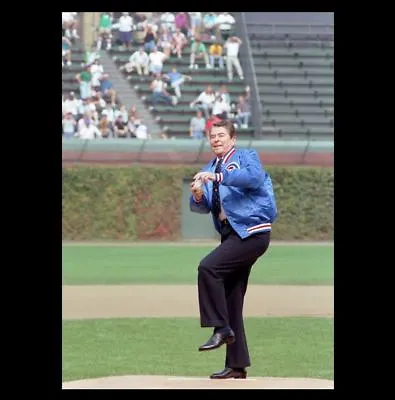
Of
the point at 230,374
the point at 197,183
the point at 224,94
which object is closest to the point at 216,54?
the point at 224,94

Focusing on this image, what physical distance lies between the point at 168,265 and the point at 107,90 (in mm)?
13713

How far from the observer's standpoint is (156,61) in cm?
3816

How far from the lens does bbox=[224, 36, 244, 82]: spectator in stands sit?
1517 inches

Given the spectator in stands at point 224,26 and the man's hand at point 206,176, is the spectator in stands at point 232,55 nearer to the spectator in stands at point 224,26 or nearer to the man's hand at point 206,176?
the spectator in stands at point 224,26

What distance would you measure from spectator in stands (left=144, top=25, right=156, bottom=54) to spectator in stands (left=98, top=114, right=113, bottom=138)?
15.4 feet

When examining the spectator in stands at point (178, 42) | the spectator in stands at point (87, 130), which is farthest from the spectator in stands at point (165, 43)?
the spectator in stands at point (87, 130)

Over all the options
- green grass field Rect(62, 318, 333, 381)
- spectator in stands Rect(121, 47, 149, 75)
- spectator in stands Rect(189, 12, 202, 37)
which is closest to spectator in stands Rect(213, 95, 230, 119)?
spectator in stands Rect(121, 47, 149, 75)

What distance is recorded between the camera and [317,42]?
1572 inches

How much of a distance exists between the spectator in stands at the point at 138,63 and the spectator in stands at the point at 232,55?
2.76 m

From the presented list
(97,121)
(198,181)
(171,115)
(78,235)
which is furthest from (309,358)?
(171,115)

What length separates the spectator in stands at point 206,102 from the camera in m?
36.8

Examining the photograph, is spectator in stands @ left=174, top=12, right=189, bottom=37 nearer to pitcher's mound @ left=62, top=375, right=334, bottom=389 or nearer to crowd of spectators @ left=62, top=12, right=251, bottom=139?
crowd of spectators @ left=62, top=12, right=251, bottom=139

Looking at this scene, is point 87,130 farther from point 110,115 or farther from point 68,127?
point 110,115
